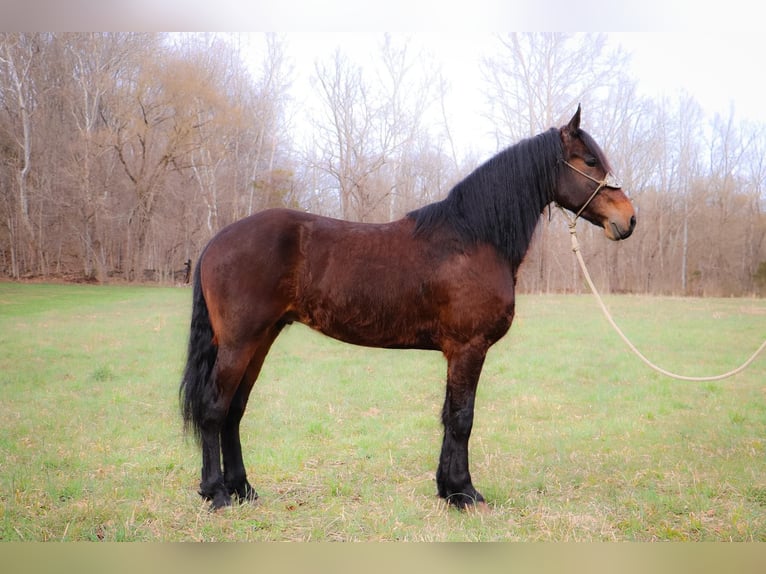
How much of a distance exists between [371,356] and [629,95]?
414 centimetres

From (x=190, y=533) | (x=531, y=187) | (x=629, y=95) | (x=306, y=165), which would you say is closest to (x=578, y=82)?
(x=629, y=95)

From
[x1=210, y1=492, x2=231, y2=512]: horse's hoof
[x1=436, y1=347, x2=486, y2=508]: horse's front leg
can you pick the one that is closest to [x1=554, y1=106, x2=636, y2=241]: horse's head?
[x1=436, y1=347, x2=486, y2=508]: horse's front leg

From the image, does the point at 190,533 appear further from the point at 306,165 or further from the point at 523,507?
the point at 306,165

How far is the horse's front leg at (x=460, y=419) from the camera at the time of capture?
2.55 m

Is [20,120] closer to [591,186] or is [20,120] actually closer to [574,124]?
[574,124]

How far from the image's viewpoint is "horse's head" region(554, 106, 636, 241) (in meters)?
2.62

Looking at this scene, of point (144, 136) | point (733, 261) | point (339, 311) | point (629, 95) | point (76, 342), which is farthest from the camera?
point (733, 261)

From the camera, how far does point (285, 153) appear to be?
215 inches

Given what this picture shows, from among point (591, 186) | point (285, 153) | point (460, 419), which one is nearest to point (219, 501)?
point (460, 419)

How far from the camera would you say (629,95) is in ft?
18.9

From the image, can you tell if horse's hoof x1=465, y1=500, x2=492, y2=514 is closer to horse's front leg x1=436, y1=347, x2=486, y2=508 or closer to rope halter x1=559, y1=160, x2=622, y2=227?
horse's front leg x1=436, y1=347, x2=486, y2=508

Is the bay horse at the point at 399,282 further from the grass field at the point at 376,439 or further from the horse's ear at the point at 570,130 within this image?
the grass field at the point at 376,439

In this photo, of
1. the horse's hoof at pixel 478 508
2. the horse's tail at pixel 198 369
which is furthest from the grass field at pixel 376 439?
the horse's tail at pixel 198 369

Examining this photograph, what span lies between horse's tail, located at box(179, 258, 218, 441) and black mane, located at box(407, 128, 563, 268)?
3.89 ft
